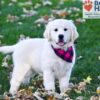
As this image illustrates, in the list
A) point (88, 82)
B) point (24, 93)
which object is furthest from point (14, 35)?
point (24, 93)

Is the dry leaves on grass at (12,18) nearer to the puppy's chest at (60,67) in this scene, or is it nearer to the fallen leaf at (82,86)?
the fallen leaf at (82,86)

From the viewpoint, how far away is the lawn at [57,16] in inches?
337

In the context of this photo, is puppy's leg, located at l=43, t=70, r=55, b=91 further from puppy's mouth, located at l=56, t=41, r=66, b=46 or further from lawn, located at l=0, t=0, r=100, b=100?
puppy's mouth, located at l=56, t=41, r=66, b=46

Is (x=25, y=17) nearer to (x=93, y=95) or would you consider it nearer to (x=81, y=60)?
(x=81, y=60)

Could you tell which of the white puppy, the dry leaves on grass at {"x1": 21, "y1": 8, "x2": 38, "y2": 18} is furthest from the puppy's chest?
the dry leaves on grass at {"x1": 21, "y1": 8, "x2": 38, "y2": 18}

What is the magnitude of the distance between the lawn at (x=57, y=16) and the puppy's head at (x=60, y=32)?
0.74 m

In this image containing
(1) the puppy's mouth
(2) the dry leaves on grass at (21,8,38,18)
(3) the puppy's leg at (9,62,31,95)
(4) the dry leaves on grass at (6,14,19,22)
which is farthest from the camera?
(2) the dry leaves on grass at (21,8,38,18)

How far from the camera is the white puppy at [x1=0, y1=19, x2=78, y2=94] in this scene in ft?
24.9

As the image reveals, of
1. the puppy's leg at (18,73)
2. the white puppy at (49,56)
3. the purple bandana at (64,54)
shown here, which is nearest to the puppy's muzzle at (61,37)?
the white puppy at (49,56)

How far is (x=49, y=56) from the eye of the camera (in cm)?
766

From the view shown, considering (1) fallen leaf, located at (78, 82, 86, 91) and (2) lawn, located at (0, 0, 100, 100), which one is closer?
(1) fallen leaf, located at (78, 82, 86, 91)

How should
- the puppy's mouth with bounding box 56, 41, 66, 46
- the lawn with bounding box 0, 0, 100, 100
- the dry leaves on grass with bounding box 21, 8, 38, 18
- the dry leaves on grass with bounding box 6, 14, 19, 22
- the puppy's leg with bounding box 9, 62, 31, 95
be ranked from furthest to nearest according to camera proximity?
the dry leaves on grass with bounding box 21, 8, 38, 18 < the dry leaves on grass with bounding box 6, 14, 19, 22 < the lawn with bounding box 0, 0, 100, 100 < the puppy's leg with bounding box 9, 62, 31, 95 < the puppy's mouth with bounding box 56, 41, 66, 46

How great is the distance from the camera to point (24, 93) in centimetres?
730

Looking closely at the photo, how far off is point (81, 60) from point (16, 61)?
2.07 m
